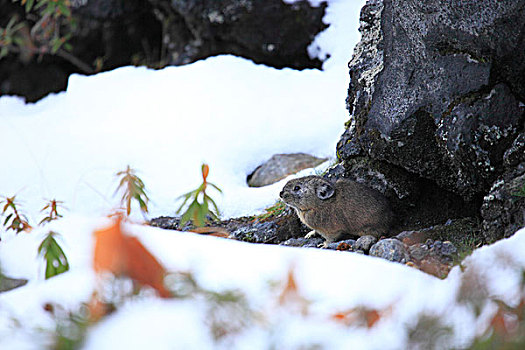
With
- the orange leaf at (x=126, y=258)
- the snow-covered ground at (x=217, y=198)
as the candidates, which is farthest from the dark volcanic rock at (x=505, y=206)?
the orange leaf at (x=126, y=258)

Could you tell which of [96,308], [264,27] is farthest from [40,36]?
[96,308]

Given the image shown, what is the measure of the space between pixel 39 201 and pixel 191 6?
3697mm

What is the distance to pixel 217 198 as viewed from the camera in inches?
255

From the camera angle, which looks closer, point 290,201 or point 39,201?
Result: point 290,201

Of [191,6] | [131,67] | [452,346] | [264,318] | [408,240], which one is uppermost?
[191,6]

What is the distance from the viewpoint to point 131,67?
9.17 m

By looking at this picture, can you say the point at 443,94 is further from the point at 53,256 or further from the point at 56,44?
the point at 56,44

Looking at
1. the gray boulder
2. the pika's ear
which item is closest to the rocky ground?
the pika's ear

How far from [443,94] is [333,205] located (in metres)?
1.46

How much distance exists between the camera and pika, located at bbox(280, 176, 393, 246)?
17.7 ft

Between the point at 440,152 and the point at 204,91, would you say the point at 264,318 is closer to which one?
the point at 440,152

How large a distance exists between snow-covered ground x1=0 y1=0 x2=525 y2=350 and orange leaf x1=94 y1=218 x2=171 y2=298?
7.0 inches

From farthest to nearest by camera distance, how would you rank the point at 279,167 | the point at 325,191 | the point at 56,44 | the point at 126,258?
the point at 56,44 → the point at 279,167 → the point at 325,191 → the point at 126,258

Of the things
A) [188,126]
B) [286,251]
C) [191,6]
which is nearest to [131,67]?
[191,6]
